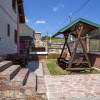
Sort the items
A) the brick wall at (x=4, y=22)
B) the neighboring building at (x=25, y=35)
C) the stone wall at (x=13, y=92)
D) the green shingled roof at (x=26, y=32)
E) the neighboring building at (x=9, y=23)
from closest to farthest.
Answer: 1. the stone wall at (x=13, y=92)
2. the brick wall at (x=4, y=22)
3. the neighboring building at (x=9, y=23)
4. the neighboring building at (x=25, y=35)
5. the green shingled roof at (x=26, y=32)

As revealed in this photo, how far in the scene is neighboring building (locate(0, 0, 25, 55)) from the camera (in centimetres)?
602

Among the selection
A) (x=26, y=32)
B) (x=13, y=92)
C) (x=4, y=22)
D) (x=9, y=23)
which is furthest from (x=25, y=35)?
(x=13, y=92)

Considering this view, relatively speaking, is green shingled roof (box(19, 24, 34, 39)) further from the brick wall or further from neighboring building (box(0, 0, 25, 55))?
the brick wall

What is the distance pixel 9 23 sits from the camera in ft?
23.8

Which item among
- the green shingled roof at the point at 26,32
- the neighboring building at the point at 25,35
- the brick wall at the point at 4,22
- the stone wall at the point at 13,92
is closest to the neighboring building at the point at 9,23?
the brick wall at the point at 4,22

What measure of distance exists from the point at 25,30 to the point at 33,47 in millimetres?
5289

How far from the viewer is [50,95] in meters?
2.81

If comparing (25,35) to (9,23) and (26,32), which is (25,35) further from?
(9,23)

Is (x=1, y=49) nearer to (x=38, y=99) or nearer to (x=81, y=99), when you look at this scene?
(x=38, y=99)

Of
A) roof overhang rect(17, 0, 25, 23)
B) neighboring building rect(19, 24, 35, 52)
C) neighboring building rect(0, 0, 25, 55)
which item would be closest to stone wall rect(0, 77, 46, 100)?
neighboring building rect(0, 0, 25, 55)

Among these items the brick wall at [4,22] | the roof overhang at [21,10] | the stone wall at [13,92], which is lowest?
the stone wall at [13,92]

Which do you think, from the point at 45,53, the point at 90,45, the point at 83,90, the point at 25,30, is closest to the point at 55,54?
the point at 45,53

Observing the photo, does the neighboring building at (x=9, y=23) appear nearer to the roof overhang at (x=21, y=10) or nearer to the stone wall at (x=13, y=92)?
the roof overhang at (x=21, y=10)

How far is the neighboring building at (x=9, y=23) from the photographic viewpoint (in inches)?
237
